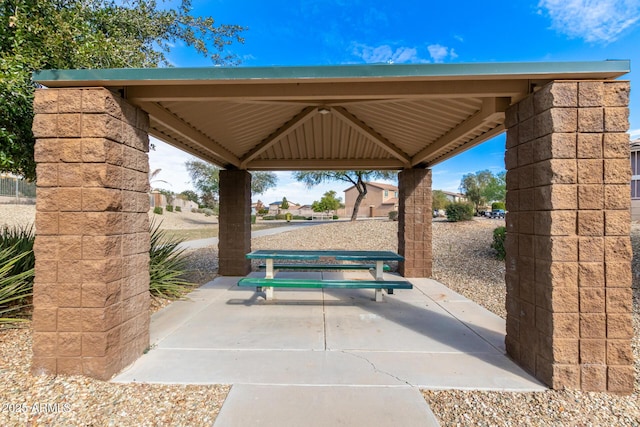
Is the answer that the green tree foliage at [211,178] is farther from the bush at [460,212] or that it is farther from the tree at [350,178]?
the bush at [460,212]

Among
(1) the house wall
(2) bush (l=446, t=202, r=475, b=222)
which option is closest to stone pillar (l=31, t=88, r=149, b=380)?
(2) bush (l=446, t=202, r=475, b=222)

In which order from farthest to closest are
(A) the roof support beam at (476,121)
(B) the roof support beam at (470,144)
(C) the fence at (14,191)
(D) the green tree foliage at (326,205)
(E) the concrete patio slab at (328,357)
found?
(D) the green tree foliage at (326,205), (C) the fence at (14,191), (B) the roof support beam at (470,144), (A) the roof support beam at (476,121), (E) the concrete patio slab at (328,357)

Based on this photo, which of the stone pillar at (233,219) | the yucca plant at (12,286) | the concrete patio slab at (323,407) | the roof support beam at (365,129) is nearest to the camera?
the concrete patio slab at (323,407)

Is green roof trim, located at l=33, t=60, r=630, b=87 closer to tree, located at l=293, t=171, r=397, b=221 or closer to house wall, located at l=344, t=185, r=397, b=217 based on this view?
tree, located at l=293, t=171, r=397, b=221

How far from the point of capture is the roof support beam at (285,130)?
15.7 feet

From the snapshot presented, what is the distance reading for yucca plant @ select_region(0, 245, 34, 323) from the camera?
3.72 m

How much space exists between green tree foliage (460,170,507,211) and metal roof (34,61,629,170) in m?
35.1

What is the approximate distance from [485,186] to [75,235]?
60.5 m

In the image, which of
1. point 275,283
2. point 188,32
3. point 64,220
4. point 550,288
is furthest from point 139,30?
point 550,288

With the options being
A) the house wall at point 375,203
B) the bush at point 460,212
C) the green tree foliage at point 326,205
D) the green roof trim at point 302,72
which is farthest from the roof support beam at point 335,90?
the green tree foliage at point 326,205

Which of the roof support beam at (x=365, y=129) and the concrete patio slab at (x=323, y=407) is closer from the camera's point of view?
the concrete patio slab at (x=323, y=407)

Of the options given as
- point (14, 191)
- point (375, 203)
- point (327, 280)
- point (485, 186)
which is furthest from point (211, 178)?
point (485, 186)

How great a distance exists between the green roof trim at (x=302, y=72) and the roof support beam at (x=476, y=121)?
0.59m

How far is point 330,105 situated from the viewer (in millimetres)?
4465
